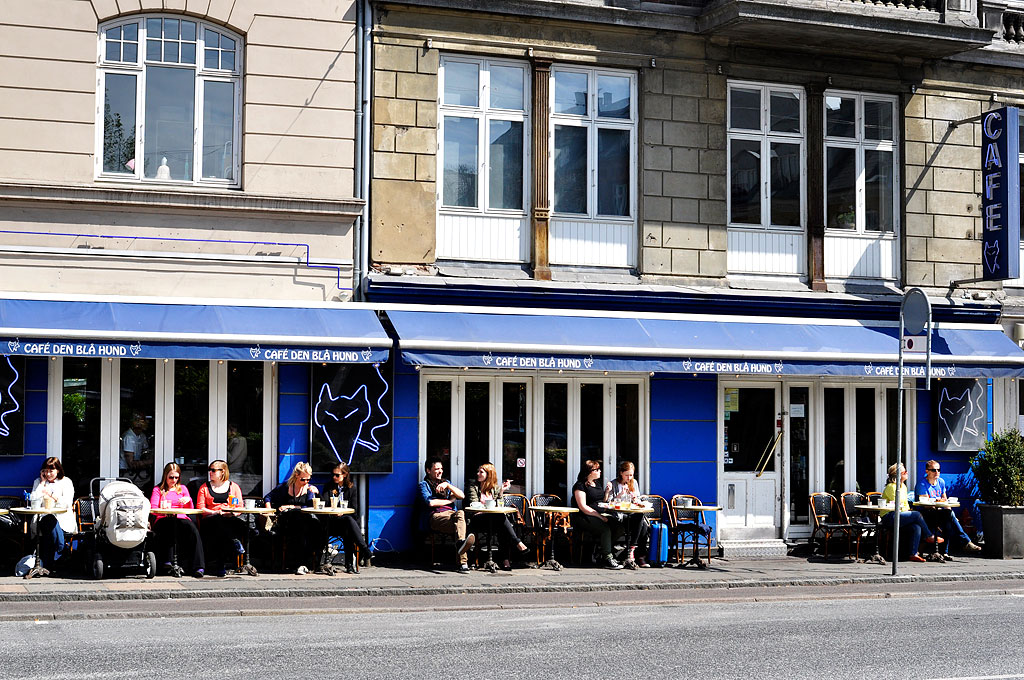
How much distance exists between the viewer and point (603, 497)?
1673 centimetres

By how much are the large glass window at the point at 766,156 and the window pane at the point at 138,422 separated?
8.32 m

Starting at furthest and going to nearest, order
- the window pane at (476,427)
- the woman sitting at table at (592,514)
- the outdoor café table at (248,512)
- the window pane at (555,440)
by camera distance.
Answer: the window pane at (555,440)
the window pane at (476,427)
the woman sitting at table at (592,514)
the outdoor café table at (248,512)

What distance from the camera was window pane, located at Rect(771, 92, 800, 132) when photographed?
752 inches

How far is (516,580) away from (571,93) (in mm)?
6952

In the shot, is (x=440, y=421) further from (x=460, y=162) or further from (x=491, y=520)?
(x=460, y=162)

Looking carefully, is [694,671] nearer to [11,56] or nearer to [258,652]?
[258,652]

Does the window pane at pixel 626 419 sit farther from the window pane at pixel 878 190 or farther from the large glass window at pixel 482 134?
the window pane at pixel 878 190

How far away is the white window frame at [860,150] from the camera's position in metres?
19.2

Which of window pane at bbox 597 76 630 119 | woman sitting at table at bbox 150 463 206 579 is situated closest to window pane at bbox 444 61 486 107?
window pane at bbox 597 76 630 119

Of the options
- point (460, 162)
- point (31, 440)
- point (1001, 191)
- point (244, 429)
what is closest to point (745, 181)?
point (1001, 191)

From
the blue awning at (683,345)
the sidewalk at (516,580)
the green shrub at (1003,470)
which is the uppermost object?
the blue awning at (683,345)

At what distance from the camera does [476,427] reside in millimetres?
17438

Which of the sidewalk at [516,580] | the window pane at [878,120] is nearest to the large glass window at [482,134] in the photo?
the sidewalk at [516,580]

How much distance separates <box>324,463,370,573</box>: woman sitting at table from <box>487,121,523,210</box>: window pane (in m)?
4.32
